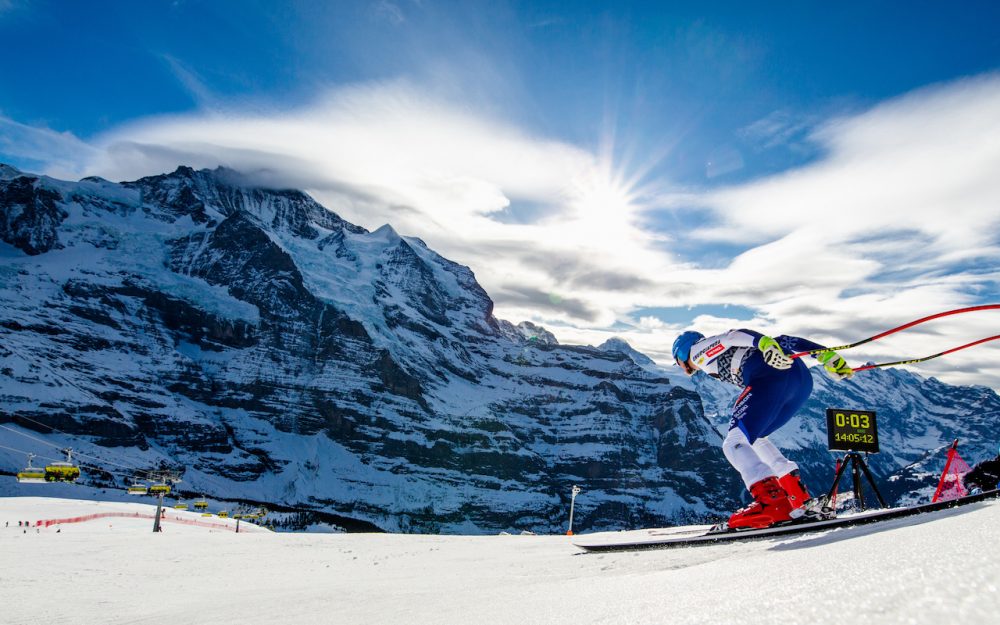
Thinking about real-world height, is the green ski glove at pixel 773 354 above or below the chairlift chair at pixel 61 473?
above

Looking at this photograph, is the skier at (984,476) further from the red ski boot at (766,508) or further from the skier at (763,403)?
the red ski boot at (766,508)

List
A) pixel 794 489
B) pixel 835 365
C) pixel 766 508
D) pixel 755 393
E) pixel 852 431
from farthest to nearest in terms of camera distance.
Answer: pixel 852 431 < pixel 755 393 < pixel 835 365 < pixel 794 489 < pixel 766 508

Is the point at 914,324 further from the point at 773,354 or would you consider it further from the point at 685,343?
the point at 685,343

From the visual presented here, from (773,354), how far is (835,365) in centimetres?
70

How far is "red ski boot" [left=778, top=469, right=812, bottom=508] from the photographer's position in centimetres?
570

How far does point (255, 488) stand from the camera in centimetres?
17438

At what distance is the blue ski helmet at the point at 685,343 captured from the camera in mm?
7797

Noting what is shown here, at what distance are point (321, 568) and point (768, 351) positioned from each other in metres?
5.35

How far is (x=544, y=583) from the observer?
139 inches

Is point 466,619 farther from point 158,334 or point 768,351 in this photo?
point 158,334

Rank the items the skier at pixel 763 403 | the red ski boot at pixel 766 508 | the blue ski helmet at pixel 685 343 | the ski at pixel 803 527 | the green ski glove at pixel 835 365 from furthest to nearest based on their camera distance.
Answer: the blue ski helmet at pixel 685 343
the green ski glove at pixel 835 365
the skier at pixel 763 403
the red ski boot at pixel 766 508
the ski at pixel 803 527

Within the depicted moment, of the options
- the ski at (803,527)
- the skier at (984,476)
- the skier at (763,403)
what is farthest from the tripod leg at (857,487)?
the ski at (803,527)

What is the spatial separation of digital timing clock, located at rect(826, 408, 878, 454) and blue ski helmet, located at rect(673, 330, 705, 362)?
14.2ft

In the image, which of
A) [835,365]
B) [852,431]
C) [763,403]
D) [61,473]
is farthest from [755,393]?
[61,473]
